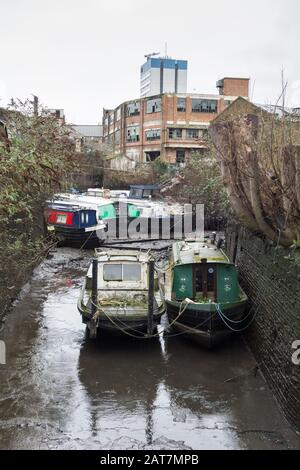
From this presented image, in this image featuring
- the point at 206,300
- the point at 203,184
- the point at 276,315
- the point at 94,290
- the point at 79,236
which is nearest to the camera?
the point at 276,315

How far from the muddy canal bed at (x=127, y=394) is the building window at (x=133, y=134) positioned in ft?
131

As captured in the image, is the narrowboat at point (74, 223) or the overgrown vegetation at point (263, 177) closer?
the overgrown vegetation at point (263, 177)

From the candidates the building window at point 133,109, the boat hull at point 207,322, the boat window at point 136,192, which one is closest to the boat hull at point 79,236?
the boat window at point 136,192

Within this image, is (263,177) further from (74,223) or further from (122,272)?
(74,223)

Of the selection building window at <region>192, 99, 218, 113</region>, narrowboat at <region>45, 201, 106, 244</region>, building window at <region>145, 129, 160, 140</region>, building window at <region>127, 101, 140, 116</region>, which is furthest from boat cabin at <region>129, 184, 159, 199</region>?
building window at <region>127, 101, 140, 116</region>

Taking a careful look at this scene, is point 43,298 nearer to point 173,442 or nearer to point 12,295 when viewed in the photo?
point 12,295

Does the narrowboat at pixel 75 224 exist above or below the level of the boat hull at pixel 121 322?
above

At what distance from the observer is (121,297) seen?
1254cm

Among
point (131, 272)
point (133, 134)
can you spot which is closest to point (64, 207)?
point (131, 272)

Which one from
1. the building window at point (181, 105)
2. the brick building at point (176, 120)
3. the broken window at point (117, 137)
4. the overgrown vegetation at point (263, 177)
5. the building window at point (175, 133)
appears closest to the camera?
the overgrown vegetation at point (263, 177)

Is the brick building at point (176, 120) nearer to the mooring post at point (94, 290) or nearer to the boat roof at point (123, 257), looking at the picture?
the boat roof at point (123, 257)

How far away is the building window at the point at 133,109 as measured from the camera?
51.5 metres

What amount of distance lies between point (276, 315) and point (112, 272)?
16.0ft
